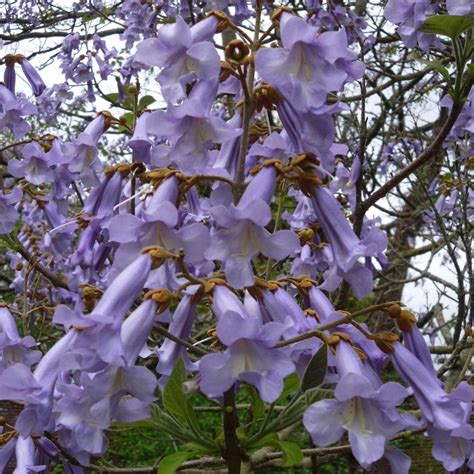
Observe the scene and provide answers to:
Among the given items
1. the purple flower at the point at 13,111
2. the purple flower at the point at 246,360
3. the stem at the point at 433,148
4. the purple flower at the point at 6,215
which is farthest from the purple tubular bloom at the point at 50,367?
the purple flower at the point at 13,111

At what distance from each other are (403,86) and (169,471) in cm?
502

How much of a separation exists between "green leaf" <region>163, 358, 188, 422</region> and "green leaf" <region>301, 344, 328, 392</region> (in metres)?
0.20

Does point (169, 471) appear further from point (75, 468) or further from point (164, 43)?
point (164, 43)

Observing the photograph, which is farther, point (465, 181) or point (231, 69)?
point (465, 181)

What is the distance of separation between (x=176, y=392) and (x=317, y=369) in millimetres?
238

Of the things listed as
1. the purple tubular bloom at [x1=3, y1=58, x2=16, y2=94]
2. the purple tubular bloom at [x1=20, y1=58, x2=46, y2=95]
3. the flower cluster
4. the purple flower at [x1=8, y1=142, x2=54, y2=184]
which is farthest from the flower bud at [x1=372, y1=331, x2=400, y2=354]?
the purple tubular bloom at [x1=20, y1=58, x2=46, y2=95]

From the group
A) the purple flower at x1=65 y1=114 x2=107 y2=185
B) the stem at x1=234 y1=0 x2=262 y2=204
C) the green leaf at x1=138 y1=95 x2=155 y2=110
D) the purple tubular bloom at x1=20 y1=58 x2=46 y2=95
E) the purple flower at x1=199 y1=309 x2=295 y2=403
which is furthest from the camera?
the purple tubular bloom at x1=20 y1=58 x2=46 y2=95

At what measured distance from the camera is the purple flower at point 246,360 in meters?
1.09

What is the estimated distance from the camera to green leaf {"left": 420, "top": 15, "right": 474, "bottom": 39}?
5.00 feet

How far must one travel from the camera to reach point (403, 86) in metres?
5.91

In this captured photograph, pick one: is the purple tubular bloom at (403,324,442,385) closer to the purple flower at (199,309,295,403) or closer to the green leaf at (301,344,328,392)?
the green leaf at (301,344,328,392)

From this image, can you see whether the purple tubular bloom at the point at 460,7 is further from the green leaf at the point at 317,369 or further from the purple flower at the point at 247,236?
the green leaf at the point at 317,369

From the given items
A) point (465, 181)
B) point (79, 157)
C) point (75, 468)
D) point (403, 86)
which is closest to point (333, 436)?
point (75, 468)

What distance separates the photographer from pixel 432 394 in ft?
4.31
